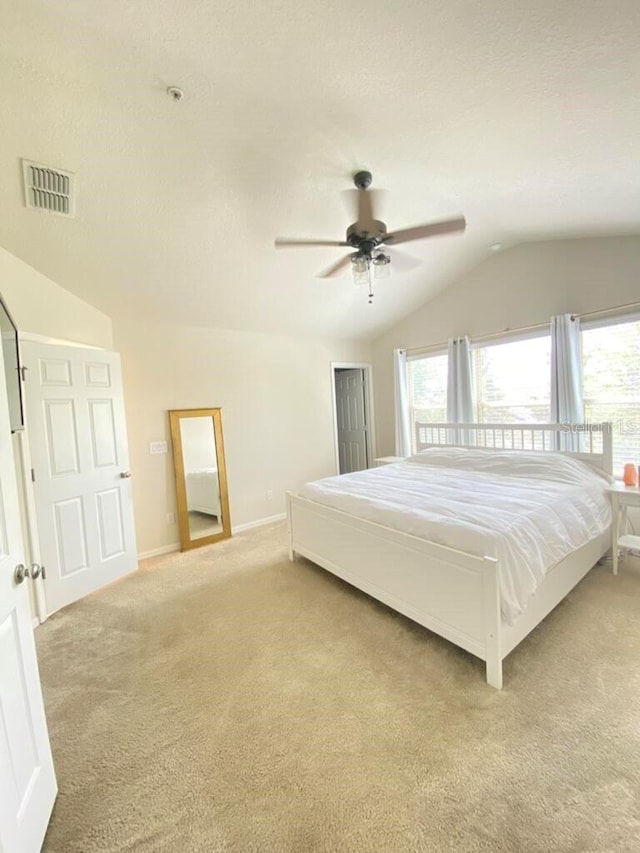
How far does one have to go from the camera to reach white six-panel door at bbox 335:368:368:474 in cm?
602

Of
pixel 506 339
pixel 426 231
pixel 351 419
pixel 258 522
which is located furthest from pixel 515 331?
pixel 258 522

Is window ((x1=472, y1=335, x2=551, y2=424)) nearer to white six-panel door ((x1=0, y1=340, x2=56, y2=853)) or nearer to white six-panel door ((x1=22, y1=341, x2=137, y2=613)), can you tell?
white six-panel door ((x1=22, y1=341, x2=137, y2=613))

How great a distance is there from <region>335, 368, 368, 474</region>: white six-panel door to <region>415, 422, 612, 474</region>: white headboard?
117 cm

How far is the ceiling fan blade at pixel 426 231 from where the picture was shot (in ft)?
7.07

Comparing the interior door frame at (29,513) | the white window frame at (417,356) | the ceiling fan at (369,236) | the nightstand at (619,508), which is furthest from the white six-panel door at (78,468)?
the nightstand at (619,508)

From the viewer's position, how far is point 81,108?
73.7 inches

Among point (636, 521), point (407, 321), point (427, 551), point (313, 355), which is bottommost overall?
point (636, 521)

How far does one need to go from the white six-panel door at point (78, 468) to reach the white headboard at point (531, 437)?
358 cm

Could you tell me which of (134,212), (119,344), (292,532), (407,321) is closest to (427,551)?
(292,532)

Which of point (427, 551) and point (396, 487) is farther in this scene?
point (396, 487)

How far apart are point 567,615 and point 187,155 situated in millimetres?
3871

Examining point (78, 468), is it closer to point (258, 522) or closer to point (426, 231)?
point (258, 522)

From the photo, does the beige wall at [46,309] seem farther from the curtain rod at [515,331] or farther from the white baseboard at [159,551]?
the curtain rod at [515,331]

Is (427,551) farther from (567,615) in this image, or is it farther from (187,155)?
(187,155)
